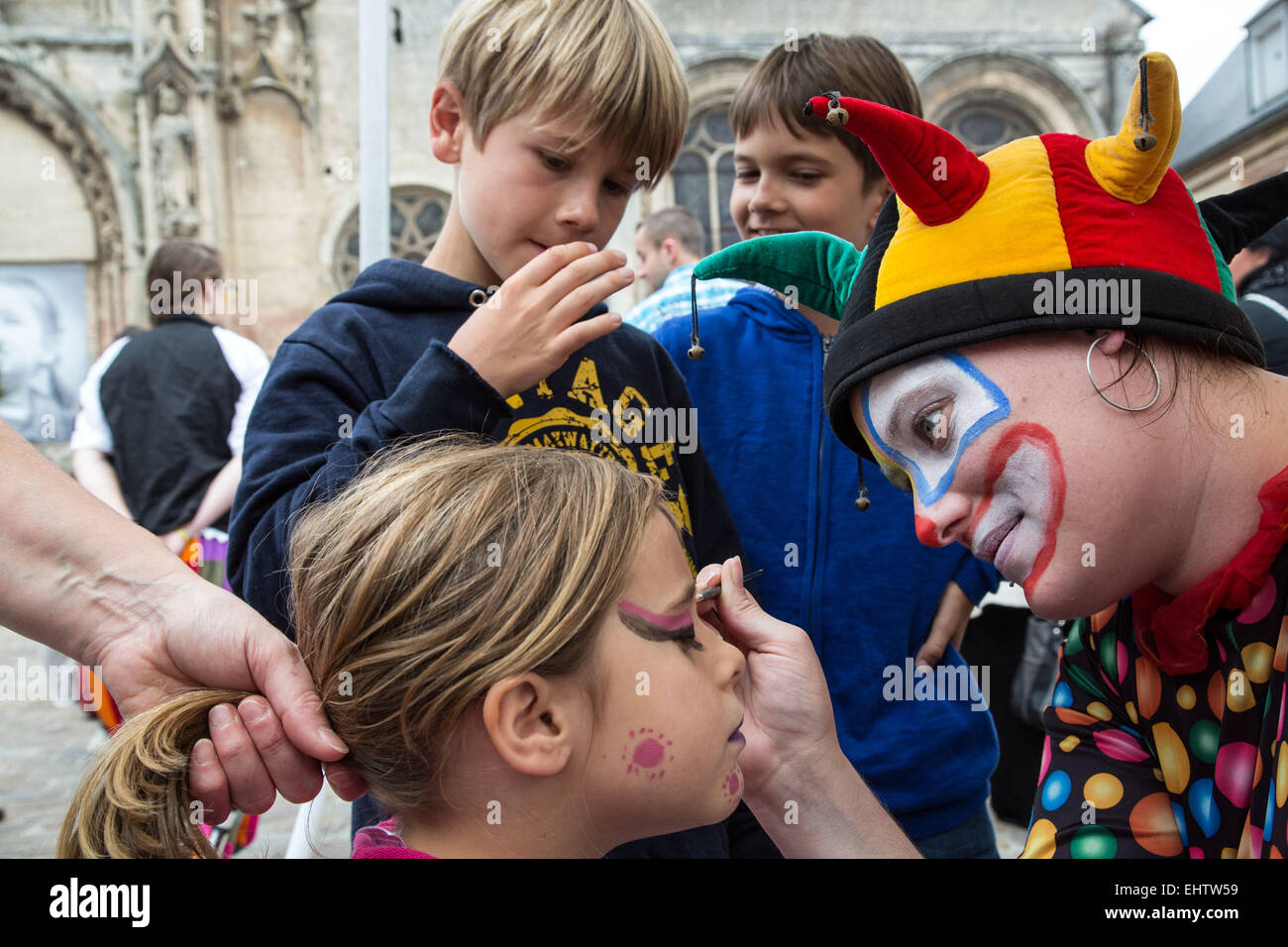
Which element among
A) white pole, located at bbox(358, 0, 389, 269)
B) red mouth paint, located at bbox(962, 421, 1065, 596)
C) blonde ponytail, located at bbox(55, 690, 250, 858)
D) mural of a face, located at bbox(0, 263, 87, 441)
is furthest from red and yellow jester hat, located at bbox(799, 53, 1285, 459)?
mural of a face, located at bbox(0, 263, 87, 441)

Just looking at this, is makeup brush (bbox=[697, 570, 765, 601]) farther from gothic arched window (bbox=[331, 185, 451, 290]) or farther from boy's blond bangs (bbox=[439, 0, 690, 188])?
gothic arched window (bbox=[331, 185, 451, 290])

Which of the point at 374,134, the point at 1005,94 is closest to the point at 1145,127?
the point at 374,134

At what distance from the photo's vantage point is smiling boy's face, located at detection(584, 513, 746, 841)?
4.19 feet

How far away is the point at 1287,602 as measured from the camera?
3.82ft

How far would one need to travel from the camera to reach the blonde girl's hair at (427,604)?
121 cm

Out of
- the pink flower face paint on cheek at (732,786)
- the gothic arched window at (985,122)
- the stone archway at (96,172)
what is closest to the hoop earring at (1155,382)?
the pink flower face paint on cheek at (732,786)

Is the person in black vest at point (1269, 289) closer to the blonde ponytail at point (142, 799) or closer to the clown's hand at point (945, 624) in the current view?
the clown's hand at point (945, 624)

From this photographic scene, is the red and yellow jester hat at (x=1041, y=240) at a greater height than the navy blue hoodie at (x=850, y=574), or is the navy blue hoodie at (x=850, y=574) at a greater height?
the red and yellow jester hat at (x=1041, y=240)

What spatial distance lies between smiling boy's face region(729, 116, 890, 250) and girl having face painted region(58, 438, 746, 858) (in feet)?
3.37

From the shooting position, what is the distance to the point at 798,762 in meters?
1.45

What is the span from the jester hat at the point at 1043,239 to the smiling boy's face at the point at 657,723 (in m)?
0.39

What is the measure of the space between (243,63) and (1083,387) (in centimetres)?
1433

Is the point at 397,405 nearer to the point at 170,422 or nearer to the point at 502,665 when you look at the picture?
the point at 502,665
